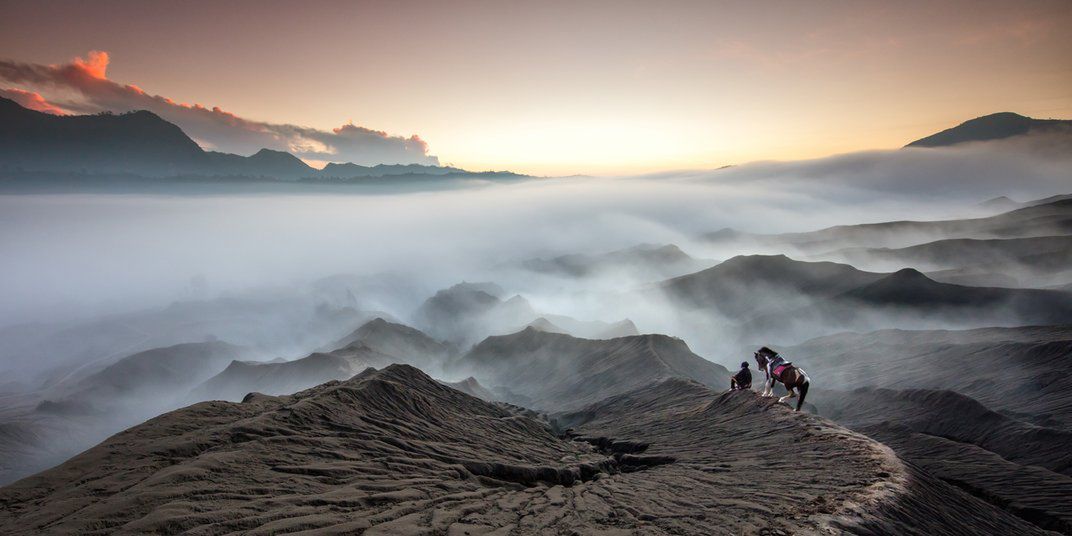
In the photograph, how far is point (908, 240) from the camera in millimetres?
184500

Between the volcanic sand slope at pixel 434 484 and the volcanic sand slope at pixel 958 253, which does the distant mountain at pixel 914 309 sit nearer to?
the volcanic sand slope at pixel 958 253

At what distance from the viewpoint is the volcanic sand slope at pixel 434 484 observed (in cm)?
1388

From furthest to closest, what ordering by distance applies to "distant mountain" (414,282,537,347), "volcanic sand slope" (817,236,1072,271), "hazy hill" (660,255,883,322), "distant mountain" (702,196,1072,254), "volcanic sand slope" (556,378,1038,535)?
"distant mountain" (414,282,537,347) → "distant mountain" (702,196,1072,254) → "volcanic sand slope" (817,236,1072,271) → "hazy hill" (660,255,883,322) → "volcanic sand slope" (556,378,1038,535)

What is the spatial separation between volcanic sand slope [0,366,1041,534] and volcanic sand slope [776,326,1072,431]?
44458mm

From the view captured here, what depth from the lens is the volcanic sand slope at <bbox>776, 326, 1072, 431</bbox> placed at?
5184cm

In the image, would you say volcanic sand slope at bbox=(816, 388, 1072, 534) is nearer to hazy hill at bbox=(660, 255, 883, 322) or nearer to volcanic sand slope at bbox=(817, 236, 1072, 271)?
hazy hill at bbox=(660, 255, 883, 322)

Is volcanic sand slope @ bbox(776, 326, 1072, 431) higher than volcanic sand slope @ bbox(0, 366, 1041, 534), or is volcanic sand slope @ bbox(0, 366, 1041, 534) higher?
volcanic sand slope @ bbox(0, 366, 1041, 534)

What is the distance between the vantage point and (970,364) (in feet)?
210

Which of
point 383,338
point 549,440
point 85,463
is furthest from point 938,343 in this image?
point 383,338

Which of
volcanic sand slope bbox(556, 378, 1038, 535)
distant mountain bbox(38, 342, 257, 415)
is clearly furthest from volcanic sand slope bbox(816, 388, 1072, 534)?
distant mountain bbox(38, 342, 257, 415)

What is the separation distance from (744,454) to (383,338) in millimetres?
99938

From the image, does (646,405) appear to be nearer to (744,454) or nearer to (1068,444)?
(744,454)

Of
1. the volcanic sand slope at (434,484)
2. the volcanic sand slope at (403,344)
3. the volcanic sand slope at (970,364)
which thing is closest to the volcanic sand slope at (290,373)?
the volcanic sand slope at (403,344)

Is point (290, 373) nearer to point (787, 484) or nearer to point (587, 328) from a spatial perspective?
point (587, 328)
